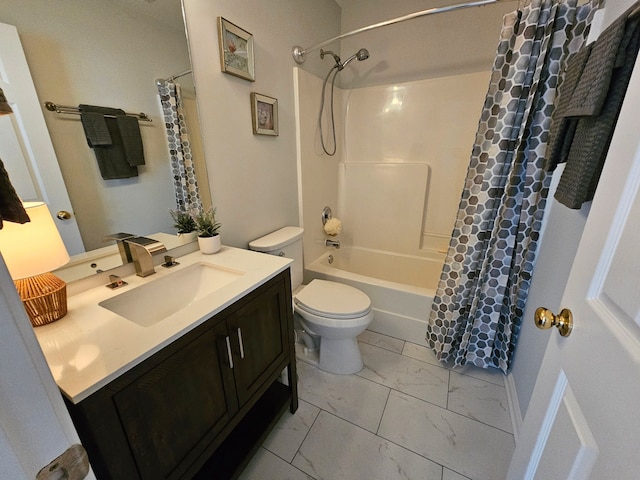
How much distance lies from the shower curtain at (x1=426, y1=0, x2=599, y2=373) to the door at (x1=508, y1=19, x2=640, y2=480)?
84cm

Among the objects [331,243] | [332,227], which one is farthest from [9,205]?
[331,243]

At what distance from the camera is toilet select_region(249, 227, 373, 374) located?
152 cm

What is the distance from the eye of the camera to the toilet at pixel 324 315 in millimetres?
1521

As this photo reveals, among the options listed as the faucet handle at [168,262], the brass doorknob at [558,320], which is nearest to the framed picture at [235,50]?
the faucet handle at [168,262]

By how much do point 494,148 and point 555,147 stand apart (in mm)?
440

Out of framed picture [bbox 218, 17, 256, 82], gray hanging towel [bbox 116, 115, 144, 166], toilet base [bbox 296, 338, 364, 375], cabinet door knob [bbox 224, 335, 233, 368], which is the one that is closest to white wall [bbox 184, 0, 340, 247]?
framed picture [bbox 218, 17, 256, 82]

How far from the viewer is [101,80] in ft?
3.08

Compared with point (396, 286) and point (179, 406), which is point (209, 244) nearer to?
point (179, 406)

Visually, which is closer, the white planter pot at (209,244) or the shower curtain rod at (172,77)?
the shower curtain rod at (172,77)

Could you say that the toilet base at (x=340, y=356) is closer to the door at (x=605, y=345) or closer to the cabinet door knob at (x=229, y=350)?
the cabinet door knob at (x=229, y=350)

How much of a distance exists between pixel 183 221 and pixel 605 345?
4.73ft

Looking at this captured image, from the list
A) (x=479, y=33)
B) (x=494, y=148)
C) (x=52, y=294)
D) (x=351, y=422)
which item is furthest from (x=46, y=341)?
(x=479, y=33)

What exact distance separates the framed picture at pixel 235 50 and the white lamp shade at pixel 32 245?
3.34 feet

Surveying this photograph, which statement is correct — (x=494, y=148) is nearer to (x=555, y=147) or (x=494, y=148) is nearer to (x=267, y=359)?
(x=555, y=147)
